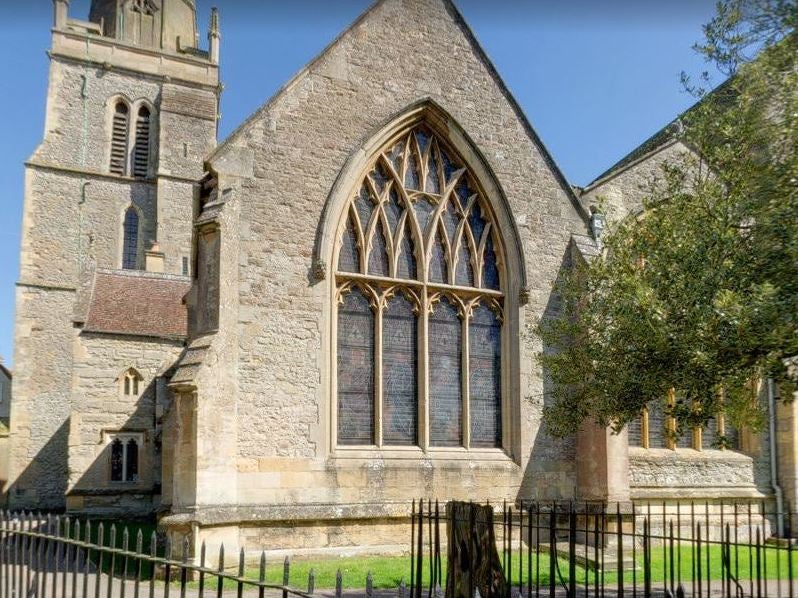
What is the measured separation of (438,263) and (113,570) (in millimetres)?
9351

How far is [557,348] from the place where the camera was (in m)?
15.1

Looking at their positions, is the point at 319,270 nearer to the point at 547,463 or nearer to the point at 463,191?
the point at 463,191

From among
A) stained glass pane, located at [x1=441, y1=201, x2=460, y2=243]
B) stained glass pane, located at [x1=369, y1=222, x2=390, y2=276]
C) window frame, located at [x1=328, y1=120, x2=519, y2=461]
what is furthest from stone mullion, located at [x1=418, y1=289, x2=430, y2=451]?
stained glass pane, located at [x1=441, y1=201, x2=460, y2=243]

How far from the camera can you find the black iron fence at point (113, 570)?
453 centimetres

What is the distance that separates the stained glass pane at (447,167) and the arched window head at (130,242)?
25178mm

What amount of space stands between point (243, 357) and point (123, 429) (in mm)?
12637

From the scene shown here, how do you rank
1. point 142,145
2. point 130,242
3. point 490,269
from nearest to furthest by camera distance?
point 490,269
point 130,242
point 142,145

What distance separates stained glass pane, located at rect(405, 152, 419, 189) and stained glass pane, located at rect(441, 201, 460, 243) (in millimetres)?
726

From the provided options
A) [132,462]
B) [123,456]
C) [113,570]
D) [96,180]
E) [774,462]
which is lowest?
[132,462]

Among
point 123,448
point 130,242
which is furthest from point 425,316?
point 130,242

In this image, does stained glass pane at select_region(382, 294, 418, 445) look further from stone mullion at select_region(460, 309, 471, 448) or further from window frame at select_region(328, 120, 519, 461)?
stone mullion at select_region(460, 309, 471, 448)

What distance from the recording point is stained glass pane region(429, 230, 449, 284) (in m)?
14.7

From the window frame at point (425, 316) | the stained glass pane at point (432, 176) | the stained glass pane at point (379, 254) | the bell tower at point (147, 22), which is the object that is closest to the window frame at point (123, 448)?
the window frame at point (425, 316)

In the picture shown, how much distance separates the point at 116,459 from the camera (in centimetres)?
2352
